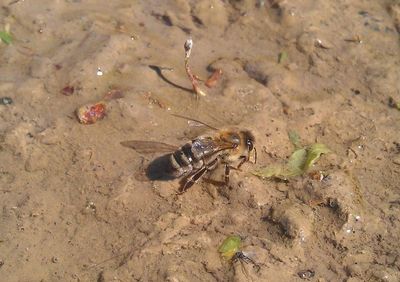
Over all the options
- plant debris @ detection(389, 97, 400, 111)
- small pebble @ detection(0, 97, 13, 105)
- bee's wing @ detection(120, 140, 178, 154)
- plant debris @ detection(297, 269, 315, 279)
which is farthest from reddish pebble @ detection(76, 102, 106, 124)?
plant debris @ detection(389, 97, 400, 111)

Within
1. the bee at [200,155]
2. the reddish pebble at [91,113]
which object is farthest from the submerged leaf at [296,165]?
the reddish pebble at [91,113]

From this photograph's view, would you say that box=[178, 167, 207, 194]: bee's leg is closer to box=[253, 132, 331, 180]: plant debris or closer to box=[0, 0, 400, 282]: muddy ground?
box=[0, 0, 400, 282]: muddy ground

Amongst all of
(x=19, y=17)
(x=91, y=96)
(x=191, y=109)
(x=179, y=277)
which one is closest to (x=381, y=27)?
(x=191, y=109)

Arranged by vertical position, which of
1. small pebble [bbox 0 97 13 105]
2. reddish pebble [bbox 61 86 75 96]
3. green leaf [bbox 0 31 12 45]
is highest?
reddish pebble [bbox 61 86 75 96]

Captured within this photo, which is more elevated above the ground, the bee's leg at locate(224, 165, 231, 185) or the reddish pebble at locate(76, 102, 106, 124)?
the bee's leg at locate(224, 165, 231, 185)

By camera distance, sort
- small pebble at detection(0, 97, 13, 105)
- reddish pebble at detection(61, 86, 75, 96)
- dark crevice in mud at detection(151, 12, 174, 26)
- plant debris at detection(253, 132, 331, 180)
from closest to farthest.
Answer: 1. plant debris at detection(253, 132, 331, 180)
2. small pebble at detection(0, 97, 13, 105)
3. reddish pebble at detection(61, 86, 75, 96)
4. dark crevice in mud at detection(151, 12, 174, 26)

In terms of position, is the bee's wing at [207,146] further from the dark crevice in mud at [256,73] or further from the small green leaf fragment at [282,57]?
the small green leaf fragment at [282,57]

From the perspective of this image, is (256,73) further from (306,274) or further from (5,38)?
(5,38)

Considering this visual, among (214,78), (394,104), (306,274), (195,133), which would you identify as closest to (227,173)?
(195,133)

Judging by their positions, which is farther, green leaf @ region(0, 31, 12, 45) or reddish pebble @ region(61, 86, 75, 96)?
green leaf @ region(0, 31, 12, 45)
